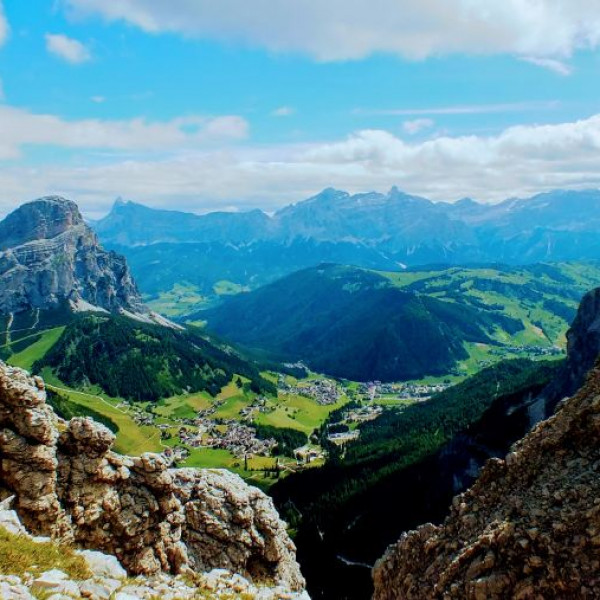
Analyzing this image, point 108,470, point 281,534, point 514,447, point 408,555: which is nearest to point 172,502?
point 108,470

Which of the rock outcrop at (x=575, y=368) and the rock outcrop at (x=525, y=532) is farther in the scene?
the rock outcrop at (x=575, y=368)

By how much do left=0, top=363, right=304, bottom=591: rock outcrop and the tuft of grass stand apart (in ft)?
13.6

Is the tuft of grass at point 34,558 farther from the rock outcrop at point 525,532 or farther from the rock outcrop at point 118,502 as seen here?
the rock outcrop at point 525,532

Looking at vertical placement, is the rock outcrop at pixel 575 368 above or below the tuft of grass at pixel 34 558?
below

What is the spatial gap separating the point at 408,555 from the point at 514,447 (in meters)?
8.97

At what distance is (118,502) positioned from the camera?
118ft

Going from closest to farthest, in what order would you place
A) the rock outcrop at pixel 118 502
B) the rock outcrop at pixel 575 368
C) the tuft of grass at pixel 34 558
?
the tuft of grass at pixel 34 558
the rock outcrop at pixel 118 502
the rock outcrop at pixel 575 368

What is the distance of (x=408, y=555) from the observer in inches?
1284

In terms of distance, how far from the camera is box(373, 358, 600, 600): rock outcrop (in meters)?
23.0

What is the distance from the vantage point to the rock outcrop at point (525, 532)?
75.6 ft

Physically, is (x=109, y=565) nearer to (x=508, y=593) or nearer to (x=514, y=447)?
(x=508, y=593)

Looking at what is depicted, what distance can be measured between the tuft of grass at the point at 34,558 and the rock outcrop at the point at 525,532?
54.2ft

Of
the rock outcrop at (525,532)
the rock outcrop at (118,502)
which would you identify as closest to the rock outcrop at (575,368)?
the rock outcrop at (118,502)

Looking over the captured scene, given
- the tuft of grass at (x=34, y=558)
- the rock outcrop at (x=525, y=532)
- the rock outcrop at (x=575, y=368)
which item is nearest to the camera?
the rock outcrop at (x=525, y=532)
